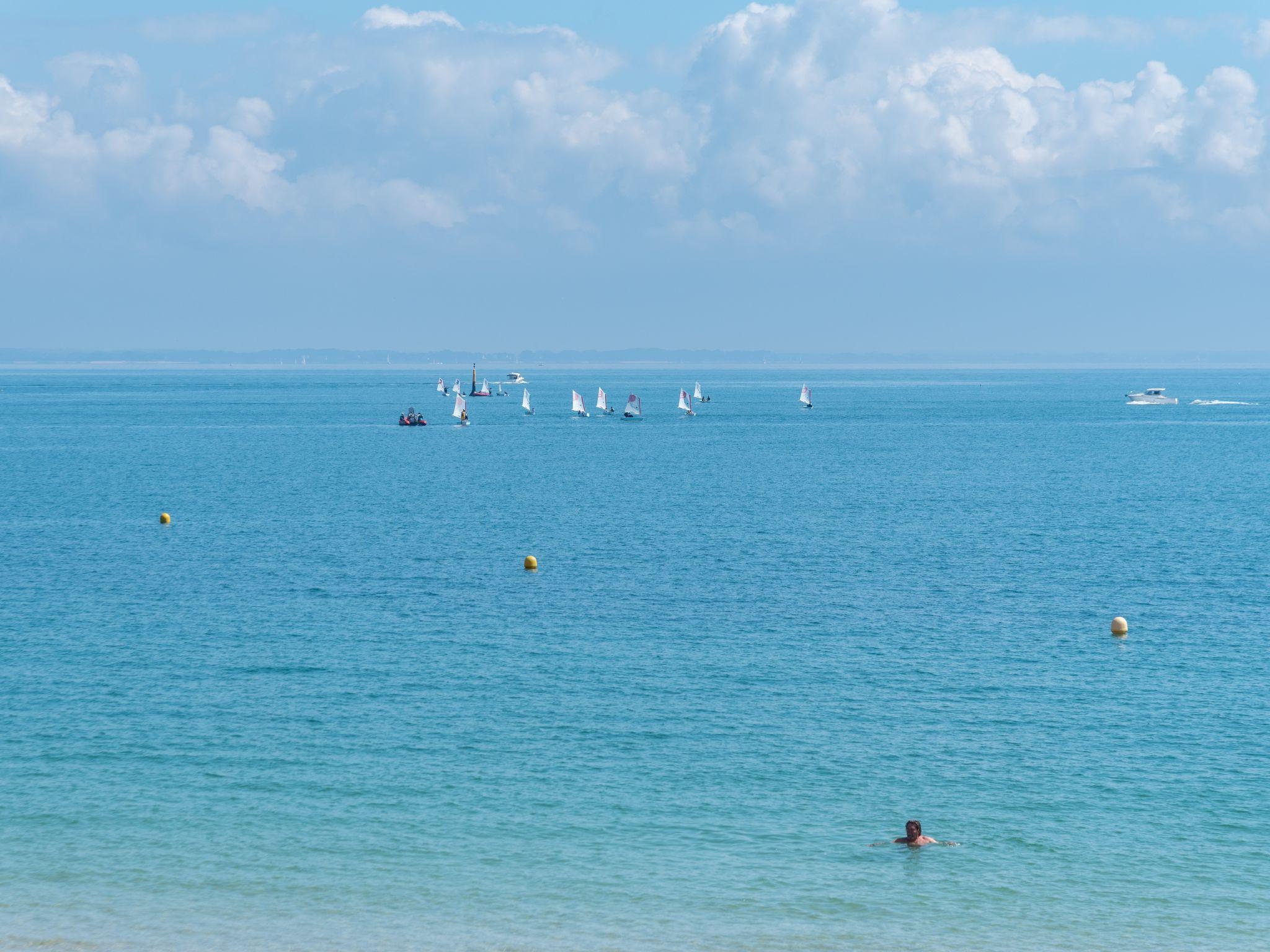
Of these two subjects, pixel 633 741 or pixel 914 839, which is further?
pixel 633 741

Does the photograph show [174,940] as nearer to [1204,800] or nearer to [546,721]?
[546,721]

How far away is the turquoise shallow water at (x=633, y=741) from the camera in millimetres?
33906

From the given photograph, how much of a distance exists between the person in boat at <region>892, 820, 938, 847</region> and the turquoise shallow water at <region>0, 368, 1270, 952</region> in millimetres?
696

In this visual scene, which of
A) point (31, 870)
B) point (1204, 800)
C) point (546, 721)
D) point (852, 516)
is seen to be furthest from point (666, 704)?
point (852, 516)

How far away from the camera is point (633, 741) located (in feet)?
150

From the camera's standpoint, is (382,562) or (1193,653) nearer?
(1193,653)

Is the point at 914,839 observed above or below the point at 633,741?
below

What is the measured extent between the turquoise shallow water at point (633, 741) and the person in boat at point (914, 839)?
696 mm

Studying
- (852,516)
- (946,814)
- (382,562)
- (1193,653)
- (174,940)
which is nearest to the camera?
(174,940)

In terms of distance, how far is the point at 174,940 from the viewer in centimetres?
3188

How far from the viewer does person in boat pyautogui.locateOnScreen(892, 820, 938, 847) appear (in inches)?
1463

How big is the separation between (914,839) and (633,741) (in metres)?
11.2

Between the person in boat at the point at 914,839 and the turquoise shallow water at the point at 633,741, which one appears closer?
the turquoise shallow water at the point at 633,741

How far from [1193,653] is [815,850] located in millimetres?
26332
